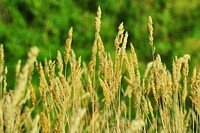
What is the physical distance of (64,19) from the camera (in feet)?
29.0

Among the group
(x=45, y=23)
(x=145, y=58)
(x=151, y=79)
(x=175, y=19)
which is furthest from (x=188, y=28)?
(x=151, y=79)

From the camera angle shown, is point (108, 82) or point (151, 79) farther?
point (151, 79)

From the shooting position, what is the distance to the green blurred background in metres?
8.18

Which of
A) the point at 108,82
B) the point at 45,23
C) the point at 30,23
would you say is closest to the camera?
the point at 108,82

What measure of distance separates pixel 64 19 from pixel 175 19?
235 centimetres

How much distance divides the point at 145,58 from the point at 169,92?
24.0 ft

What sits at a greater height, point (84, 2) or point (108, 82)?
point (84, 2)

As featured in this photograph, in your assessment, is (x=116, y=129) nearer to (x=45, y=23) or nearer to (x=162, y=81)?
(x=162, y=81)

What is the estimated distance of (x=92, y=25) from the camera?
9094 mm

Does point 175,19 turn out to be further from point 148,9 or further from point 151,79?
point 151,79

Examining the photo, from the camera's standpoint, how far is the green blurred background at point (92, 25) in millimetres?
8180

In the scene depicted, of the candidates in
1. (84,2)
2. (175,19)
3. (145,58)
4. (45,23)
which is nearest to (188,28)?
(175,19)

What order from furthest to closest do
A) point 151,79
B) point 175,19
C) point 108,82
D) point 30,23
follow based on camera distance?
point 175,19
point 30,23
point 151,79
point 108,82

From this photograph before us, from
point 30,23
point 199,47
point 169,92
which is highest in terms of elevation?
point 30,23
